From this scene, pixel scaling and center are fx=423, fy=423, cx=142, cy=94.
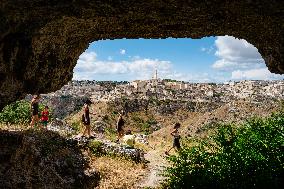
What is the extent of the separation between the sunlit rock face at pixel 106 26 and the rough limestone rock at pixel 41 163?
13.7 feet

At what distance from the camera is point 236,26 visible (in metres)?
13.3

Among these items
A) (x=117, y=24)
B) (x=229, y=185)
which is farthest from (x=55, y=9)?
(x=229, y=185)

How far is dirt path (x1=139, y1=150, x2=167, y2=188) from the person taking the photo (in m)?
19.5

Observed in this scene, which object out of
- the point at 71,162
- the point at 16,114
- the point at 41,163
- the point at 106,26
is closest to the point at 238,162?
the point at 106,26

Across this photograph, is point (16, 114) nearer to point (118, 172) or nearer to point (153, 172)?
point (118, 172)

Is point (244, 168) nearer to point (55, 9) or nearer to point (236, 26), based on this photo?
point (236, 26)

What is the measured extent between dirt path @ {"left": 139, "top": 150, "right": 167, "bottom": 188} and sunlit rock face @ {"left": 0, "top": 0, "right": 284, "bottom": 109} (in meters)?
6.37

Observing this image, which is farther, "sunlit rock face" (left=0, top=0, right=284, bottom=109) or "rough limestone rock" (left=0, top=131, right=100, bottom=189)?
"rough limestone rock" (left=0, top=131, right=100, bottom=189)

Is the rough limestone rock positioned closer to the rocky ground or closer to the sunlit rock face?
the rocky ground

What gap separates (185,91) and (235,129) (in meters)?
89.1

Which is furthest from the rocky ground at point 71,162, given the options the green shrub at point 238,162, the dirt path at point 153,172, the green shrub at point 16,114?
the green shrub at point 16,114

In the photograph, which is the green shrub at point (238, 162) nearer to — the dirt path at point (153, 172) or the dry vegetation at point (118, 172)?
the dirt path at point (153, 172)

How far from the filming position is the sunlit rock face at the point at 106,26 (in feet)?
36.2

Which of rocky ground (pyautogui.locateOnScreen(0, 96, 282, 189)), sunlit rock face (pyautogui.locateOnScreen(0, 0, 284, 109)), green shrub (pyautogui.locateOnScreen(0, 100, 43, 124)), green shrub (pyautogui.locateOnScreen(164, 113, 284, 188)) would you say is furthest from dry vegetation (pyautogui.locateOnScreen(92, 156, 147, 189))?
green shrub (pyautogui.locateOnScreen(0, 100, 43, 124))
